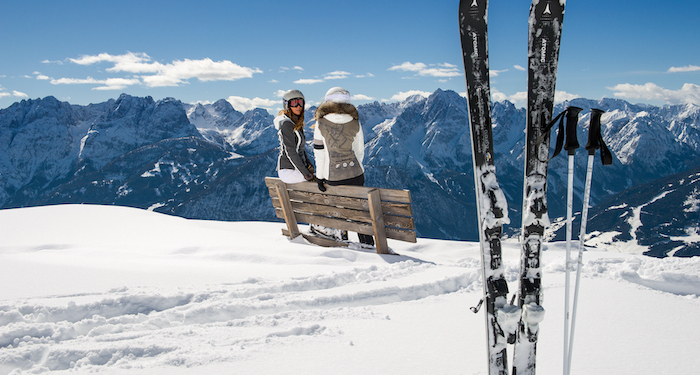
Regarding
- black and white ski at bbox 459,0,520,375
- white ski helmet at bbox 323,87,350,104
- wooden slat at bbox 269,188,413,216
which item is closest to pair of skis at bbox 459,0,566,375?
black and white ski at bbox 459,0,520,375

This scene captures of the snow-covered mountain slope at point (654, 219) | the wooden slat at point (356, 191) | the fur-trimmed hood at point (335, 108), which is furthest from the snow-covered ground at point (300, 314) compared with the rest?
the snow-covered mountain slope at point (654, 219)

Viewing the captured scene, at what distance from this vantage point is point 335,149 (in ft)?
21.8

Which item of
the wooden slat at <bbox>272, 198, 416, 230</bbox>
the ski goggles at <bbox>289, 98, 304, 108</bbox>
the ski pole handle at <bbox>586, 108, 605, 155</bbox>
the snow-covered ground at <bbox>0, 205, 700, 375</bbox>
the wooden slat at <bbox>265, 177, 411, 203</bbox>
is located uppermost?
the ski goggles at <bbox>289, 98, 304, 108</bbox>

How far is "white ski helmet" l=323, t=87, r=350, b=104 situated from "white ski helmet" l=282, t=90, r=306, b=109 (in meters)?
0.73

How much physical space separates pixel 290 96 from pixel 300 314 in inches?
180

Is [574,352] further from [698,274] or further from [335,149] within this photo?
[335,149]

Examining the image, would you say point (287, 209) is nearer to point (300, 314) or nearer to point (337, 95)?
point (337, 95)

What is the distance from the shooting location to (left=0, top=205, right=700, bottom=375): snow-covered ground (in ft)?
8.49

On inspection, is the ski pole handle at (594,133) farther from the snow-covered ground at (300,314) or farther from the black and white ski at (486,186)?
the snow-covered ground at (300,314)

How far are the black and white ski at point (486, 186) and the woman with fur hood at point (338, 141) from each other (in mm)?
4446

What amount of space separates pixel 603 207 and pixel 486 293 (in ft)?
711

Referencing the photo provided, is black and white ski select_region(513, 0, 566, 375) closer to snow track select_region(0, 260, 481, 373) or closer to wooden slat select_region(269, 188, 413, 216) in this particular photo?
snow track select_region(0, 260, 481, 373)

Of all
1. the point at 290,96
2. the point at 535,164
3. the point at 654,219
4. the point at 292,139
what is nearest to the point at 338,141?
the point at 292,139

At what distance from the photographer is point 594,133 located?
6.10 feet
